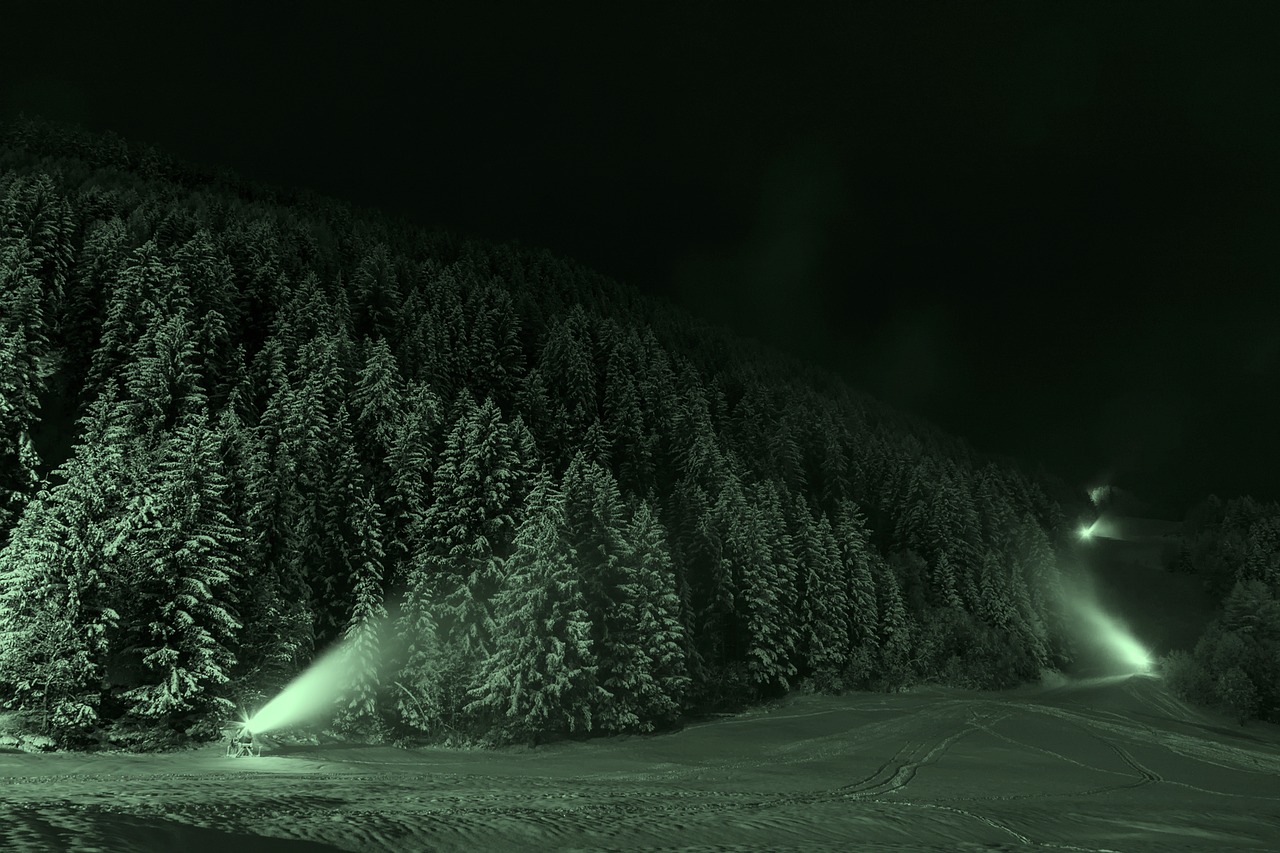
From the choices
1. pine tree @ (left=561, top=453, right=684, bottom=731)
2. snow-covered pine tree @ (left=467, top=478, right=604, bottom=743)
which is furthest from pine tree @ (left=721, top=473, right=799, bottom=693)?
snow-covered pine tree @ (left=467, top=478, right=604, bottom=743)

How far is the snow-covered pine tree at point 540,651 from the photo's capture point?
3753cm

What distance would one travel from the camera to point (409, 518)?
1767 inches

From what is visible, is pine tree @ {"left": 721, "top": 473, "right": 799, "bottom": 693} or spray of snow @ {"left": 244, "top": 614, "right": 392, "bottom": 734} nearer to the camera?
spray of snow @ {"left": 244, "top": 614, "right": 392, "bottom": 734}

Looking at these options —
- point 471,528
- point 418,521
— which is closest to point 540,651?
point 471,528

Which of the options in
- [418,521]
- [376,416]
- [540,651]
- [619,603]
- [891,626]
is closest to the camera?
[540,651]

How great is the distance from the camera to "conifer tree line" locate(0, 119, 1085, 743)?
98.0 feet

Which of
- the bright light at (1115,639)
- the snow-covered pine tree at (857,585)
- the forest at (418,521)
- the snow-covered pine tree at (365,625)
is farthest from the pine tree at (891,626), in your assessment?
the bright light at (1115,639)

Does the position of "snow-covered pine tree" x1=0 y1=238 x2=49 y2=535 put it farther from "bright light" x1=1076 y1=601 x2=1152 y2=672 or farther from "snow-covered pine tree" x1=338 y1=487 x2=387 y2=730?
"bright light" x1=1076 y1=601 x2=1152 y2=672

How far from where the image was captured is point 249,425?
5503 cm

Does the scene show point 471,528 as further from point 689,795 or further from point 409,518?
point 689,795

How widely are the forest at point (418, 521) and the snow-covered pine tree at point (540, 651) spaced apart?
15cm

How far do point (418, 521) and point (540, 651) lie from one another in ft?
33.3

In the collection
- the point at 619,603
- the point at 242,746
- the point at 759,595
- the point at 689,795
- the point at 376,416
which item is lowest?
the point at 689,795

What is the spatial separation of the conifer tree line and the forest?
20cm
